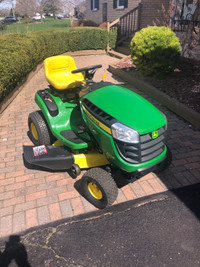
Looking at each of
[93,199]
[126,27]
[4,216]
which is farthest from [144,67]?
[126,27]

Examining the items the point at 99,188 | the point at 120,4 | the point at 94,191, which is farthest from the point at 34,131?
the point at 120,4

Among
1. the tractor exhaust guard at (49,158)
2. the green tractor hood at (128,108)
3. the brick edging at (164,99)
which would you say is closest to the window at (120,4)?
the brick edging at (164,99)

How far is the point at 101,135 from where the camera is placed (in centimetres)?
258

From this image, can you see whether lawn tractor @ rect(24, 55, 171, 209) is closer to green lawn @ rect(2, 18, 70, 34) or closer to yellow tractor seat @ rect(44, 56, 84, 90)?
yellow tractor seat @ rect(44, 56, 84, 90)

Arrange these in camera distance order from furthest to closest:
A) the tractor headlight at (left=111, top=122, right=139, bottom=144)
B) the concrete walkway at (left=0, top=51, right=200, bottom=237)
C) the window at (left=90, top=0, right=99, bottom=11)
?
the window at (left=90, top=0, right=99, bottom=11) → the concrete walkway at (left=0, top=51, right=200, bottom=237) → the tractor headlight at (left=111, top=122, right=139, bottom=144)

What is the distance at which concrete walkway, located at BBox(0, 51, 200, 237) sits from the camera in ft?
8.94

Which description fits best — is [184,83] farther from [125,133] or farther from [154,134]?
[125,133]

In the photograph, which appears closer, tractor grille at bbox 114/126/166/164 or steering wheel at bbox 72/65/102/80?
tractor grille at bbox 114/126/166/164

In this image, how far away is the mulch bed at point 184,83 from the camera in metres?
5.54

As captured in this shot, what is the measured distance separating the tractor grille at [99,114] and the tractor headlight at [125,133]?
0.11m

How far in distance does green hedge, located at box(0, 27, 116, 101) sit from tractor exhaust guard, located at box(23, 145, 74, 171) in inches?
112

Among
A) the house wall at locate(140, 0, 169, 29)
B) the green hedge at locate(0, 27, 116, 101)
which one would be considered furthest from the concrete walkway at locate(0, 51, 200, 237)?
the house wall at locate(140, 0, 169, 29)

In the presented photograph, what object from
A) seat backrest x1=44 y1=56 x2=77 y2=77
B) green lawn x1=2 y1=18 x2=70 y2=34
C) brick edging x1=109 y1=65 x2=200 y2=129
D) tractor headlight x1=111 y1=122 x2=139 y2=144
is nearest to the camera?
tractor headlight x1=111 y1=122 x2=139 y2=144

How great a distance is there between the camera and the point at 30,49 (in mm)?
7973
